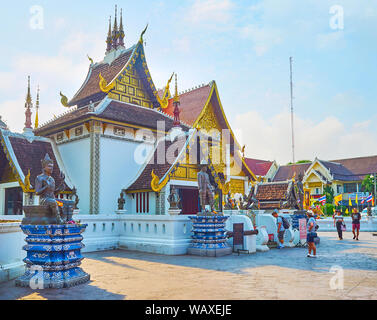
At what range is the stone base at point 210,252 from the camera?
454 inches

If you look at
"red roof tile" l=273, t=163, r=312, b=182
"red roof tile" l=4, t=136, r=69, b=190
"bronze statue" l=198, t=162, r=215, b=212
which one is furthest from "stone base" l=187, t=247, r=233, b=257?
"red roof tile" l=273, t=163, r=312, b=182

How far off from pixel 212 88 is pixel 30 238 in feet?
50.9

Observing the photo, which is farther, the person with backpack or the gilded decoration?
the gilded decoration

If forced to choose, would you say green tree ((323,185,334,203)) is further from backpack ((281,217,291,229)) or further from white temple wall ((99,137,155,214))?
white temple wall ((99,137,155,214))

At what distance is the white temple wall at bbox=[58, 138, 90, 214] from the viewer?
16.3m

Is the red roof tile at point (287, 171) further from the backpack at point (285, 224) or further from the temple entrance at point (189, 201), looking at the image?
the backpack at point (285, 224)

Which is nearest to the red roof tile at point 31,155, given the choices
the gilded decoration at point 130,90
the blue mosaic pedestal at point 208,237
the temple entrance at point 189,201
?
the gilded decoration at point 130,90

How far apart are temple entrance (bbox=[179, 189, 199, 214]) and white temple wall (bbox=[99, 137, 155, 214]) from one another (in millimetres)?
2414

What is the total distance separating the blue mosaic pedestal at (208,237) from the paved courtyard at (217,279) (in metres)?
0.45

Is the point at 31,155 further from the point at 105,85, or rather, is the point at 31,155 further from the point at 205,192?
the point at 205,192

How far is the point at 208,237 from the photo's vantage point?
39.1 ft

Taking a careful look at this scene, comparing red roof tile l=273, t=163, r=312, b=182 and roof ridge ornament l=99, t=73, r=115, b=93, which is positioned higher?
roof ridge ornament l=99, t=73, r=115, b=93
